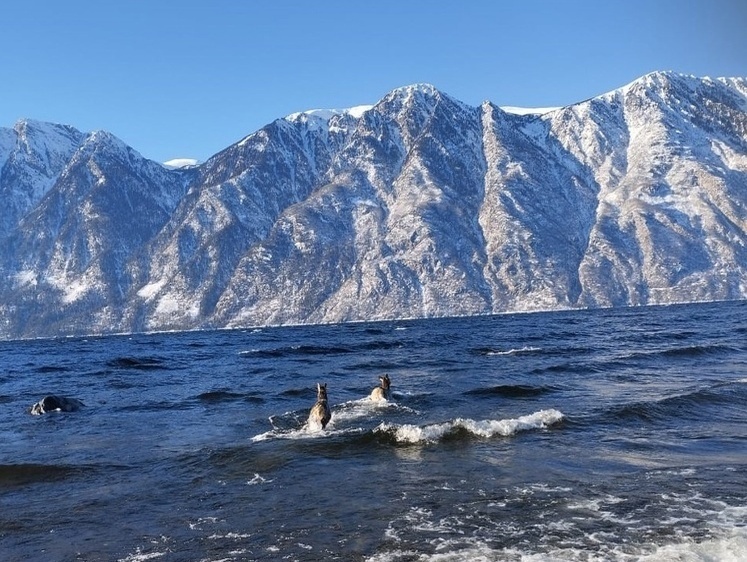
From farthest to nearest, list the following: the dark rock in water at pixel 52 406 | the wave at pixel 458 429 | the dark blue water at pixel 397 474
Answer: the dark rock in water at pixel 52 406 → the wave at pixel 458 429 → the dark blue water at pixel 397 474

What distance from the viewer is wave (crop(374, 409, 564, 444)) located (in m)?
21.1

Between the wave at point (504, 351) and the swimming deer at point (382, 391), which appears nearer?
the swimming deer at point (382, 391)

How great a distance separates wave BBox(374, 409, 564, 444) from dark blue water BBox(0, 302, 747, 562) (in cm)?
7

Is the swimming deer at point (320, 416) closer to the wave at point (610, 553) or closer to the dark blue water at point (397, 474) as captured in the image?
the dark blue water at point (397, 474)

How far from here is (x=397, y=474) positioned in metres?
16.7

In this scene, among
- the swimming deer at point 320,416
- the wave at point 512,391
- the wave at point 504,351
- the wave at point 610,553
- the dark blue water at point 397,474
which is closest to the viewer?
the wave at point 610,553

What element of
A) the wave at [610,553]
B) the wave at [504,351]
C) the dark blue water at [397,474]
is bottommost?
the wave at [504,351]

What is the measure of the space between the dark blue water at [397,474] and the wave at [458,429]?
0.07m

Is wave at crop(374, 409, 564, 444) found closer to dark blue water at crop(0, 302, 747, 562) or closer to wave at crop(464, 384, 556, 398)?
dark blue water at crop(0, 302, 747, 562)

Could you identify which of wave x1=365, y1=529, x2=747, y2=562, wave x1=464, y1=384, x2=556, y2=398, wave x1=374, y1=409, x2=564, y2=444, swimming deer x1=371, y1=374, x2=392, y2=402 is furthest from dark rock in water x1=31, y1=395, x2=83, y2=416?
wave x1=365, y1=529, x2=747, y2=562

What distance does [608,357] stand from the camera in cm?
4944

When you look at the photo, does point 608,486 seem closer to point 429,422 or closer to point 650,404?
point 429,422

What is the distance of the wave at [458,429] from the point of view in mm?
21067

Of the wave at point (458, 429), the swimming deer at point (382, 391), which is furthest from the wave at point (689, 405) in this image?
the swimming deer at point (382, 391)
